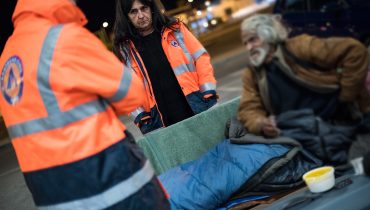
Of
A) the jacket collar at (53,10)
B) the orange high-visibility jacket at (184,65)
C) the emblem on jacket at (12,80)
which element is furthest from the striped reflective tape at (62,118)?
the orange high-visibility jacket at (184,65)

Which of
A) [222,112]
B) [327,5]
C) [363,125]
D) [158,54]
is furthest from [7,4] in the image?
[363,125]

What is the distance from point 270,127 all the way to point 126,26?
144cm

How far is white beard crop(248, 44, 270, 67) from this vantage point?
5.71 ft

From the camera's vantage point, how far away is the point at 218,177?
2.72m

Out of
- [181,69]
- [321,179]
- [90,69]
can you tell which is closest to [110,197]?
[90,69]

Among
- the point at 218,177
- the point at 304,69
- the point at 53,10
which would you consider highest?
the point at 53,10

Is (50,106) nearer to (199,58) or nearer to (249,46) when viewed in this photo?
(249,46)

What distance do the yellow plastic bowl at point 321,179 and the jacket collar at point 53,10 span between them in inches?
47.9

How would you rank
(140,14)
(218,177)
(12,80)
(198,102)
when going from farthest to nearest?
(198,102)
(140,14)
(218,177)
(12,80)

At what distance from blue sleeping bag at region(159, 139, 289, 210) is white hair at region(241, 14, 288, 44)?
90 cm

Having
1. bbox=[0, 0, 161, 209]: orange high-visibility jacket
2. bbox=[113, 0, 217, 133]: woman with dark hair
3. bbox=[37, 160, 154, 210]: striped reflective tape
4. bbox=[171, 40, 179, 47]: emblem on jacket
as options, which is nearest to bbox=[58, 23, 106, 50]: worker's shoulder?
bbox=[0, 0, 161, 209]: orange high-visibility jacket

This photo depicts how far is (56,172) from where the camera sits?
190 cm

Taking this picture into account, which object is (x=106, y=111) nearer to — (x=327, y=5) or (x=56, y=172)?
(x=56, y=172)

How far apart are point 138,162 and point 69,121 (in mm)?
355
